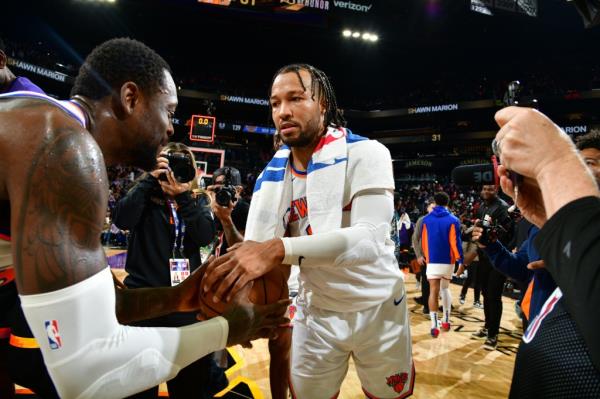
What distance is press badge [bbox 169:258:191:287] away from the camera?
254 centimetres

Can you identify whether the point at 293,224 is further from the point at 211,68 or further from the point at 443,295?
the point at 211,68

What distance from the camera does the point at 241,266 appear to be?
1339mm

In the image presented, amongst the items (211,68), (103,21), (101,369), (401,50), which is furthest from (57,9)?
(101,369)

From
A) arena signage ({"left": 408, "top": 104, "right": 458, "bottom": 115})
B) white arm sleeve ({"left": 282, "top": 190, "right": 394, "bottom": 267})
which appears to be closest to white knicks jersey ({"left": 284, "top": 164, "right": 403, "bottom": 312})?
white arm sleeve ({"left": 282, "top": 190, "right": 394, "bottom": 267})

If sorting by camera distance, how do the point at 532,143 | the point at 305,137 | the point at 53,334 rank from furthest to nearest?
the point at 305,137
the point at 53,334
the point at 532,143

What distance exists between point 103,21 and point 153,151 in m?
22.9

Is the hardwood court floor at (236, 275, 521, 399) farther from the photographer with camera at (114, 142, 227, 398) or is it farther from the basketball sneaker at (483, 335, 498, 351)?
the photographer with camera at (114, 142, 227, 398)

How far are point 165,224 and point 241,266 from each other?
1.48 meters

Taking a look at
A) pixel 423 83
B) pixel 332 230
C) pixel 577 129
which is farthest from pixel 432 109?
pixel 332 230

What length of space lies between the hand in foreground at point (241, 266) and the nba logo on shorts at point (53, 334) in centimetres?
52

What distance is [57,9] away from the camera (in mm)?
18562

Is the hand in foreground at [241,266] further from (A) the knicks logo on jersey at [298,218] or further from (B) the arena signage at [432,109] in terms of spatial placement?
(B) the arena signage at [432,109]

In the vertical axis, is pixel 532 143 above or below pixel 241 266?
above

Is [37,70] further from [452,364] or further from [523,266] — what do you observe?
[523,266]
